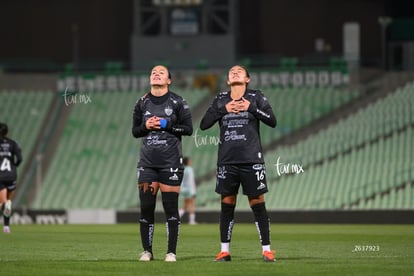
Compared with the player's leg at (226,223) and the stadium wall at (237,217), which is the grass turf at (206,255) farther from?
the stadium wall at (237,217)

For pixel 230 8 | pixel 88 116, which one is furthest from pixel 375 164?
pixel 88 116

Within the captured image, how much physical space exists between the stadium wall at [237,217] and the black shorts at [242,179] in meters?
18.0

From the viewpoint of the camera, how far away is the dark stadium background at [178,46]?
4362cm

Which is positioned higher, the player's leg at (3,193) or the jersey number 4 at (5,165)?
the jersey number 4 at (5,165)

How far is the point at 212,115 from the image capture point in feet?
51.0

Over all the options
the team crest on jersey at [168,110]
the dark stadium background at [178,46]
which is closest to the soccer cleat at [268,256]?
the team crest on jersey at [168,110]

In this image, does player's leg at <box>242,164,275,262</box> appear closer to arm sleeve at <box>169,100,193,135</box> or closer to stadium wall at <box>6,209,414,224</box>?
arm sleeve at <box>169,100,193,135</box>

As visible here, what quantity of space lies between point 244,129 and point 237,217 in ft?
66.5

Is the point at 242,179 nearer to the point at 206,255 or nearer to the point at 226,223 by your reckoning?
the point at 226,223

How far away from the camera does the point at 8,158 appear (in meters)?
26.3

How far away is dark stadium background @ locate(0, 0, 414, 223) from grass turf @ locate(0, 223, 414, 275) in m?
19.0

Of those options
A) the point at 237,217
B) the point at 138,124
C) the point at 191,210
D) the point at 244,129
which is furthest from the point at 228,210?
the point at 237,217

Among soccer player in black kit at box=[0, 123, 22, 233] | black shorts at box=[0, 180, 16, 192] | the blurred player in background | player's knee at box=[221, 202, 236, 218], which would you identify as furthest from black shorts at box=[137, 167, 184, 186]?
the blurred player in background

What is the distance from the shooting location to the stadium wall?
33.3m
